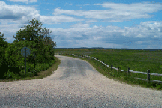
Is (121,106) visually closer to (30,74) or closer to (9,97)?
(9,97)

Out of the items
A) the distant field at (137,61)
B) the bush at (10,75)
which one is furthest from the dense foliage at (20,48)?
the distant field at (137,61)

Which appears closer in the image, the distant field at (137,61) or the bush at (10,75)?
the bush at (10,75)

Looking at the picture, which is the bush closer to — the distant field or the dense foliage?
the dense foliage

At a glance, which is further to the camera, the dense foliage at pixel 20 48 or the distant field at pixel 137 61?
the distant field at pixel 137 61

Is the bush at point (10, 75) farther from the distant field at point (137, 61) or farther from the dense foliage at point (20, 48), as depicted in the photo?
the distant field at point (137, 61)

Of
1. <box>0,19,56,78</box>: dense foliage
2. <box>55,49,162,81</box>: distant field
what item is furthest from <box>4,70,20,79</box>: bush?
<box>55,49,162,81</box>: distant field

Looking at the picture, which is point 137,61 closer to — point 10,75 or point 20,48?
point 20,48

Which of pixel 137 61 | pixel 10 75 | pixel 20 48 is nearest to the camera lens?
pixel 10 75

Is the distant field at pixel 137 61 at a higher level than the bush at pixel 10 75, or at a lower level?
higher

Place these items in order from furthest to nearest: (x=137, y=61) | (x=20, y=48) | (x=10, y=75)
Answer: (x=137, y=61), (x=20, y=48), (x=10, y=75)

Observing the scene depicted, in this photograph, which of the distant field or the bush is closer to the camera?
the bush

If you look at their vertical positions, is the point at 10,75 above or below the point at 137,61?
below

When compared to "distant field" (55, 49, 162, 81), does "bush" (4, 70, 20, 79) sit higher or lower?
lower

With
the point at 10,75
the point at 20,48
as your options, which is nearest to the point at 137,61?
the point at 20,48
